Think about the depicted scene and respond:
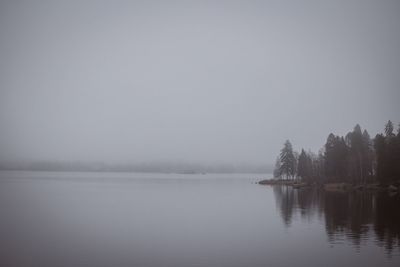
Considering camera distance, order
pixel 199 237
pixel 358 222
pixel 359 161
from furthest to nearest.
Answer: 1. pixel 359 161
2. pixel 358 222
3. pixel 199 237

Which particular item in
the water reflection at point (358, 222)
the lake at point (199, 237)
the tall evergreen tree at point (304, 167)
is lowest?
the lake at point (199, 237)

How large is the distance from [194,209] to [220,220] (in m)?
11.4

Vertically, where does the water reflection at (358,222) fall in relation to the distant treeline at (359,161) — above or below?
below

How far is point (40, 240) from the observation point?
32.5m

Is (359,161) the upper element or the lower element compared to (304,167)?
upper

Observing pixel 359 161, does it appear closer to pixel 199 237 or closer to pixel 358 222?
pixel 358 222

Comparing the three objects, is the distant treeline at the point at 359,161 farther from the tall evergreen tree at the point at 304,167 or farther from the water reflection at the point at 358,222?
the water reflection at the point at 358,222

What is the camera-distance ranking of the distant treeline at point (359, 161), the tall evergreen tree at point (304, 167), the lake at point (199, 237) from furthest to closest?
the tall evergreen tree at point (304, 167), the distant treeline at point (359, 161), the lake at point (199, 237)

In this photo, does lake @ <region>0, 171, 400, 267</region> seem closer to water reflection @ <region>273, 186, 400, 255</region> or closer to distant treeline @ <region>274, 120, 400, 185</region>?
water reflection @ <region>273, 186, 400, 255</region>

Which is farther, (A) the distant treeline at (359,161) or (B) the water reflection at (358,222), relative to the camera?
(A) the distant treeline at (359,161)

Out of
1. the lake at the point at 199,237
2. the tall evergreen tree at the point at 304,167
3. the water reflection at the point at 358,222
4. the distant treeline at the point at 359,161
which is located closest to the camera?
the lake at the point at 199,237

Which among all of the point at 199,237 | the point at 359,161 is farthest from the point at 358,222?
the point at 359,161

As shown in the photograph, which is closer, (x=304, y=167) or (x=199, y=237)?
(x=199, y=237)

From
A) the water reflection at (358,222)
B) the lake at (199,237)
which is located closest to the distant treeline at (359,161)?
the water reflection at (358,222)
